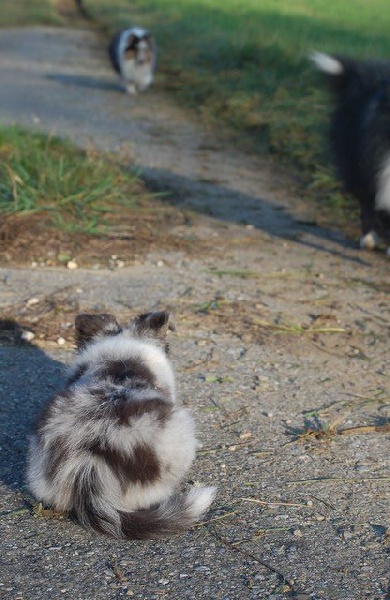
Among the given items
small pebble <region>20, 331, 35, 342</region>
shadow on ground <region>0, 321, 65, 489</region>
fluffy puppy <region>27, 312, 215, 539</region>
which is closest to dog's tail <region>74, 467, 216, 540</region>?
fluffy puppy <region>27, 312, 215, 539</region>

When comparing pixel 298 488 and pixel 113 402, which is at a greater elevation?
pixel 113 402

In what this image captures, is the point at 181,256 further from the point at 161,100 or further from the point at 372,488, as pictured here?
the point at 161,100

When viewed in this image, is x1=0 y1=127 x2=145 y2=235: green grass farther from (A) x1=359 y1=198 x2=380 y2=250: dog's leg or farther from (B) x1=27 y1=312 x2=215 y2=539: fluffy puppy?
(B) x1=27 y1=312 x2=215 y2=539: fluffy puppy

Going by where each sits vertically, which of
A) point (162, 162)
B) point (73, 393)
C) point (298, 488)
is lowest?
point (162, 162)

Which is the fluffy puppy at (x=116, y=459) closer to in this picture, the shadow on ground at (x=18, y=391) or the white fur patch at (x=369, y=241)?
the shadow on ground at (x=18, y=391)

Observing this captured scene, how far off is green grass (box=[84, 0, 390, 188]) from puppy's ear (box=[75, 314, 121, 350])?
14.0 feet

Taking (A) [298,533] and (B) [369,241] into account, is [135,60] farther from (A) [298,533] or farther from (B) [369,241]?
(A) [298,533]

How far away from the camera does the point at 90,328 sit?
441 cm

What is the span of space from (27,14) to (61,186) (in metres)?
22.0

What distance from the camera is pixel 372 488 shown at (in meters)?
4.02

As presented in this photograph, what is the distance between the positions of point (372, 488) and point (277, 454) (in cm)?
49

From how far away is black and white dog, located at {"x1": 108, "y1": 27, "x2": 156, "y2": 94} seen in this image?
15.2 metres

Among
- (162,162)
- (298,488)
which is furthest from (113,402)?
(162,162)

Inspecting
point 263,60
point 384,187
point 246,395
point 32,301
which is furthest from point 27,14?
point 246,395
